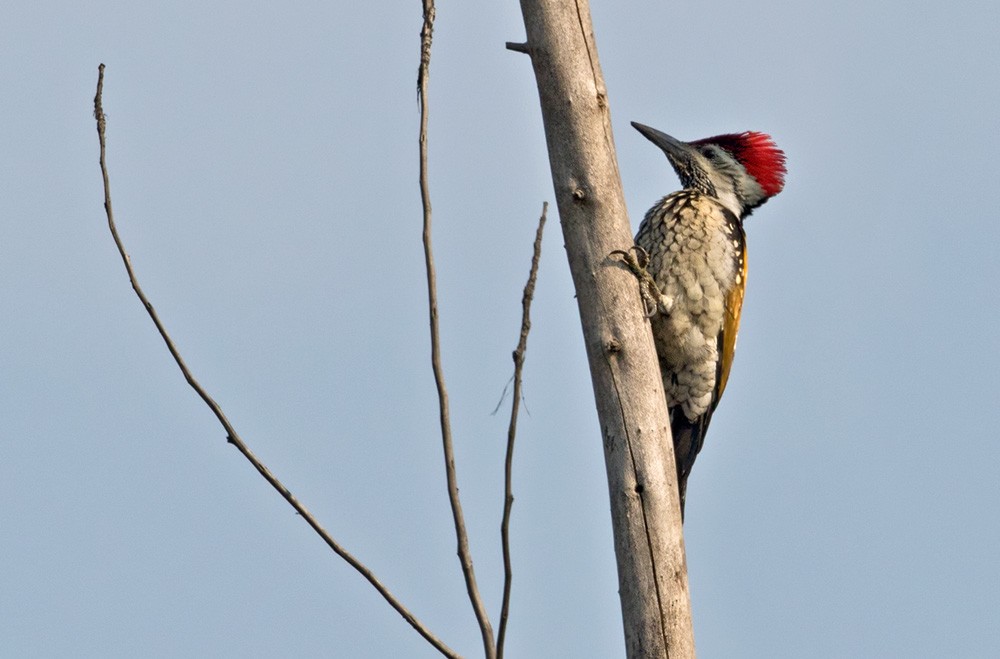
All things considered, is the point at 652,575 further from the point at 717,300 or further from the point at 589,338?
the point at 717,300

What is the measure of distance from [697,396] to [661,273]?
2.04 feet

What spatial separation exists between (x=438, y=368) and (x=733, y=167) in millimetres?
4180

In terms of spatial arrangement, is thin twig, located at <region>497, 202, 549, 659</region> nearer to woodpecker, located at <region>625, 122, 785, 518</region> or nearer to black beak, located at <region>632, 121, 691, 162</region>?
woodpecker, located at <region>625, 122, 785, 518</region>

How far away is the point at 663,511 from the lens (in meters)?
3.26

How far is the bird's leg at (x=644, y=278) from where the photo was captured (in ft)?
11.8

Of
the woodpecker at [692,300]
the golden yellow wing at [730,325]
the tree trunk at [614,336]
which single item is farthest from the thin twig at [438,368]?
the golden yellow wing at [730,325]

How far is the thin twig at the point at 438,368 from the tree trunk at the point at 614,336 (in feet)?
2.47

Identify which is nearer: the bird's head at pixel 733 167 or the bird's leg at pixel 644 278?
the bird's leg at pixel 644 278

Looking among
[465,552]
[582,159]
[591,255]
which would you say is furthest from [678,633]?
[582,159]

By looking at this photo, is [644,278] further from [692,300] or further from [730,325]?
[730,325]

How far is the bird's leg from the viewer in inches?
141

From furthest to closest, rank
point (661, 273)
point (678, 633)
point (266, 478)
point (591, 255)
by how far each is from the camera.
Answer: point (661, 273) → point (591, 255) → point (678, 633) → point (266, 478)

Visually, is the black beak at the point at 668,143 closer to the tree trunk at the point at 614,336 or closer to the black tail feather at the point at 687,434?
the black tail feather at the point at 687,434

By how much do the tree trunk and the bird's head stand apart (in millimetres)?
2842
